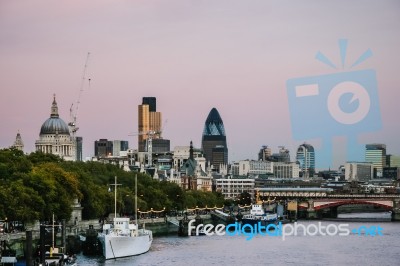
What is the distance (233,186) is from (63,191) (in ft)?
401

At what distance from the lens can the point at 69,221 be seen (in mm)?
71250

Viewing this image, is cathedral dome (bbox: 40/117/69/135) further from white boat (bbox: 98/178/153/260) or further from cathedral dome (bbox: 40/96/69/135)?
white boat (bbox: 98/178/153/260)

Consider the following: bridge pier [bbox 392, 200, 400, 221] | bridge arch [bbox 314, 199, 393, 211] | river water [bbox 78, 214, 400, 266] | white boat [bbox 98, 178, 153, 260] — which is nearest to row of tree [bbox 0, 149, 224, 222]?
white boat [bbox 98, 178, 153, 260]

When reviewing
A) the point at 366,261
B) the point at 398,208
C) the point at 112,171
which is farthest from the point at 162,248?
the point at 398,208

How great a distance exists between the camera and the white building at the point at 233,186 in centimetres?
18762

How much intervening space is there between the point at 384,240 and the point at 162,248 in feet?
53.8

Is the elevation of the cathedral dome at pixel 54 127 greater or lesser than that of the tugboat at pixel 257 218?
greater

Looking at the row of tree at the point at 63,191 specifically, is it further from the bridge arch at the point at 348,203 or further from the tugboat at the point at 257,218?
the bridge arch at the point at 348,203

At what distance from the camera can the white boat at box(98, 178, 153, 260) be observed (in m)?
62.3

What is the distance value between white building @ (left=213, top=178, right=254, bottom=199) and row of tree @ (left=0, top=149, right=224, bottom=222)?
249 feet

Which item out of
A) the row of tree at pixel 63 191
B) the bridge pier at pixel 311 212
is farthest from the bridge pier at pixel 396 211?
the row of tree at pixel 63 191

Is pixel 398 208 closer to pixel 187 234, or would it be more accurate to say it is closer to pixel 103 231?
pixel 187 234

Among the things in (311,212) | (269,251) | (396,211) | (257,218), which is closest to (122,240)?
(269,251)

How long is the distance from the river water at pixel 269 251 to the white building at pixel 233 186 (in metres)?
102
